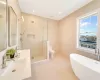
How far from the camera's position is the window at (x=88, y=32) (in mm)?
2781

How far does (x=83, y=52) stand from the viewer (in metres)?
3.11

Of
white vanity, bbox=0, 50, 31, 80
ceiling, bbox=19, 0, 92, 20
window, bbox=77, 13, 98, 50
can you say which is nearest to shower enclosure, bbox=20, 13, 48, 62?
ceiling, bbox=19, 0, 92, 20

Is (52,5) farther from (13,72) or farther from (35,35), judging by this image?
(13,72)

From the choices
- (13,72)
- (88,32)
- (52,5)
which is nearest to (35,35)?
(52,5)

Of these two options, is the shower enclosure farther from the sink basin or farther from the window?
the sink basin

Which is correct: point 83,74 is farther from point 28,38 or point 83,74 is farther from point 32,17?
point 32,17

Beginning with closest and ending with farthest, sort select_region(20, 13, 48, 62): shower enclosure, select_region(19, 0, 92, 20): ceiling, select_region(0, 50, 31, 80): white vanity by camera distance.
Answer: select_region(0, 50, 31, 80): white vanity → select_region(19, 0, 92, 20): ceiling → select_region(20, 13, 48, 62): shower enclosure

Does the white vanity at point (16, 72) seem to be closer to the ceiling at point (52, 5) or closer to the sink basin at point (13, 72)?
the sink basin at point (13, 72)

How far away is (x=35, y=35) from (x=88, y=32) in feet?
9.91

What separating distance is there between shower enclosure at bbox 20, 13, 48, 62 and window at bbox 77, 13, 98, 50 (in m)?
2.08

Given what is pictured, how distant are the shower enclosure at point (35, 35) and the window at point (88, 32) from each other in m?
2.08

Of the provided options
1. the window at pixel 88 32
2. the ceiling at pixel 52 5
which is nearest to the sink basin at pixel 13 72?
the ceiling at pixel 52 5

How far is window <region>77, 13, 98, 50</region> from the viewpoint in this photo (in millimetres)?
2781

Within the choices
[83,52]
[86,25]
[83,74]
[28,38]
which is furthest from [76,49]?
[28,38]
